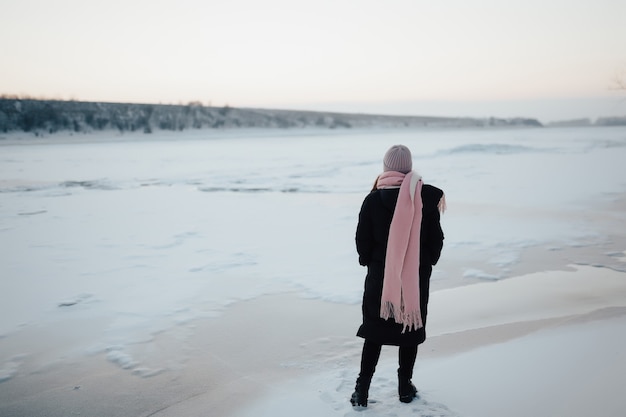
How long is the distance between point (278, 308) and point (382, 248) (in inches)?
83.0

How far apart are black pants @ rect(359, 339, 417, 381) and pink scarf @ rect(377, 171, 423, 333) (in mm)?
220

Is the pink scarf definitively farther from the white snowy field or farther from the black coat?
the white snowy field

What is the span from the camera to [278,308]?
4324 mm

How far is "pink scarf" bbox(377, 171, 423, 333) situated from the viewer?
2.31 meters

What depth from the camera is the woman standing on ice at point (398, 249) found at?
234 cm

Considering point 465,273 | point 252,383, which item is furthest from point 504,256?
point 252,383

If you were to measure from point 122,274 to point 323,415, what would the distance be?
350 centimetres

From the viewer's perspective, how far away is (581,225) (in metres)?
7.20

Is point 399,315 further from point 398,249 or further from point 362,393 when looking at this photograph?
point 362,393

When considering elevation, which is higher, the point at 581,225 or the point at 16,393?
the point at 581,225

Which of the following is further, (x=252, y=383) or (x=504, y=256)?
(x=504, y=256)

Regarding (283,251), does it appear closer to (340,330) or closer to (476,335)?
(340,330)

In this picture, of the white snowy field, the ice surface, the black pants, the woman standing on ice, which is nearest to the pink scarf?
the woman standing on ice

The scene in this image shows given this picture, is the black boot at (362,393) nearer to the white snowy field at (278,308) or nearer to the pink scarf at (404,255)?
the white snowy field at (278,308)
